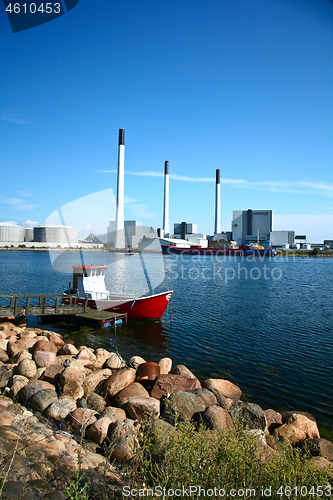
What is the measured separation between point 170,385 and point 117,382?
177 centimetres

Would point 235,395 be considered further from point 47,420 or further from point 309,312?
point 309,312

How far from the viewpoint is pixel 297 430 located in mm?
8227

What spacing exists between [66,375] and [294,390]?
885 centimetres

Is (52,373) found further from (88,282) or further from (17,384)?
(88,282)

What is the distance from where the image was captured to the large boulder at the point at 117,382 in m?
9.67

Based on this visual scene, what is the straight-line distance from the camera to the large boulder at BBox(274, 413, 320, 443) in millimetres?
8133

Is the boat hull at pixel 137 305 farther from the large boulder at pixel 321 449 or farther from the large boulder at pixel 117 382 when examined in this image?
the large boulder at pixel 321 449

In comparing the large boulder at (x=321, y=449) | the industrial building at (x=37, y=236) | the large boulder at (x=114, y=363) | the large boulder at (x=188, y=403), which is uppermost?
the industrial building at (x=37, y=236)

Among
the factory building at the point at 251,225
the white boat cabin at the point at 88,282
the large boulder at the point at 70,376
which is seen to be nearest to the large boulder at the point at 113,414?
the large boulder at the point at 70,376

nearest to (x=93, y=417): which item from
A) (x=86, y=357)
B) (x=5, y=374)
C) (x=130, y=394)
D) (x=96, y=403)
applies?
(x=96, y=403)

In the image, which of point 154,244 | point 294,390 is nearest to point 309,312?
point 294,390

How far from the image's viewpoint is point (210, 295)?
33125 mm

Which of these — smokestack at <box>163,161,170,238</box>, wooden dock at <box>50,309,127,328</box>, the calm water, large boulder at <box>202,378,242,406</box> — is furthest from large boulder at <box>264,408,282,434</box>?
smokestack at <box>163,161,170,238</box>

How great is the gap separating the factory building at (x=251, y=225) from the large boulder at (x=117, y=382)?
159341mm
